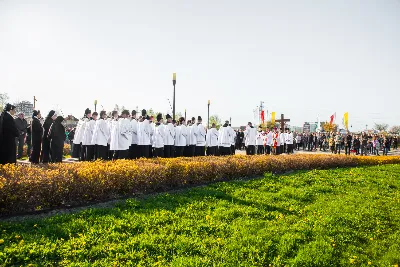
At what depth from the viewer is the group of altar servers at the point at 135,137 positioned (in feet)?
46.4

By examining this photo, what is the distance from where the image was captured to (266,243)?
17.3ft

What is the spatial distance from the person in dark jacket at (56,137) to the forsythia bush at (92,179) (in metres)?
3.64

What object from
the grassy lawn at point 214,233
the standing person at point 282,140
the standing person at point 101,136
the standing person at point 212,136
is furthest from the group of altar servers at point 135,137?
the standing person at point 282,140

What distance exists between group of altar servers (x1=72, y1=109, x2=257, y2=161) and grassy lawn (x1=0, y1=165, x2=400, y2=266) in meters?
6.54

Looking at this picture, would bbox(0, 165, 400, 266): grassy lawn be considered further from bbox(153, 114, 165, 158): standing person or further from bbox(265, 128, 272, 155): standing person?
bbox(265, 128, 272, 155): standing person

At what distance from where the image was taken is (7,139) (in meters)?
9.27

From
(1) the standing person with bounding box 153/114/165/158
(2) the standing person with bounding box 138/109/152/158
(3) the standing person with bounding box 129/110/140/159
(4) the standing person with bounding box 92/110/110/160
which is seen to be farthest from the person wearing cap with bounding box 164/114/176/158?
(4) the standing person with bounding box 92/110/110/160

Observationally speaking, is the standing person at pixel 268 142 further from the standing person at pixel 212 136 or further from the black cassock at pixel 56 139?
the black cassock at pixel 56 139

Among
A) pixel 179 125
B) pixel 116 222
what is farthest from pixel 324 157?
pixel 116 222

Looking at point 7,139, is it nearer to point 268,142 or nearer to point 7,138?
point 7,138

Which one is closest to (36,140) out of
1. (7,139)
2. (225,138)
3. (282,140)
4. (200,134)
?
(7,139)

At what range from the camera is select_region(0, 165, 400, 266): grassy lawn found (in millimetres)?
4633

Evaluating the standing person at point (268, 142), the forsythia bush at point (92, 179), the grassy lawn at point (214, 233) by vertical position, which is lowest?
the grassy lawn at point (214, 233)

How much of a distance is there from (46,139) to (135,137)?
4.42 meters
